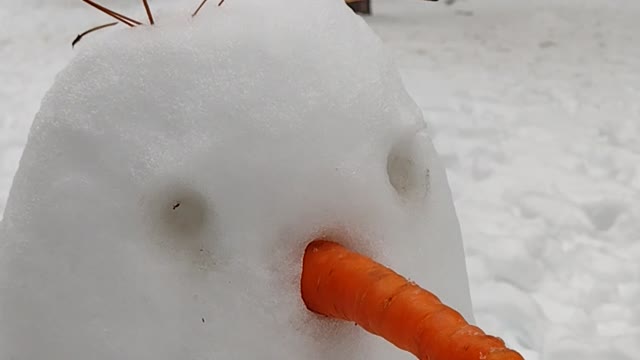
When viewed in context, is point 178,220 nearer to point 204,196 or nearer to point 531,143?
point 204,196

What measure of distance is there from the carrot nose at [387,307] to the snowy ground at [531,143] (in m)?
0.77

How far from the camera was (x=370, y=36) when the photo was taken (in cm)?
72

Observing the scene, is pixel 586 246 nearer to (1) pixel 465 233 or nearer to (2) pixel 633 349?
(1) pixel 465 233

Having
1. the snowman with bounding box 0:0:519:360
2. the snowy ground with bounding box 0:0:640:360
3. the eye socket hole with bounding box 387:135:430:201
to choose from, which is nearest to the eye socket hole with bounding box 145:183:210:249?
the snowman with bounding box 0:0:519:360

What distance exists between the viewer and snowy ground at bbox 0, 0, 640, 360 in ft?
4.64

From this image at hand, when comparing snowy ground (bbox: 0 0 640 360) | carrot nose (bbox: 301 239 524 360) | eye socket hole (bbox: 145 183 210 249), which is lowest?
snowy ground (bbox: 0 0 640 360)

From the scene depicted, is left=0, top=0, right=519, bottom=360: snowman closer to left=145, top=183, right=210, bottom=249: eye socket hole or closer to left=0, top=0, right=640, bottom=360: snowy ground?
left=145, top=183, right=210, bottom=249: eye socket hole

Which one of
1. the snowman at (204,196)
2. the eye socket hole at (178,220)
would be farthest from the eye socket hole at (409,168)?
the eye socket hole at (178,220)

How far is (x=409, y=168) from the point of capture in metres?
0.70

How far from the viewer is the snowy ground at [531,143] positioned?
1415 millimetres

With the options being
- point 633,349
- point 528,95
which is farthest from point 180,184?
point 528,95

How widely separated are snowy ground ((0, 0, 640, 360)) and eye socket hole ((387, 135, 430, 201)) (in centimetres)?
69

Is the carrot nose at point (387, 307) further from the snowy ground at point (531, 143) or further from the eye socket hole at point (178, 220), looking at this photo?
the snowy ground at point (531, 143)

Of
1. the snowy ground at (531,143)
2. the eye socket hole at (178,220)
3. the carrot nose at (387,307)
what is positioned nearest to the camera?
the carrot nose at (387,307)
